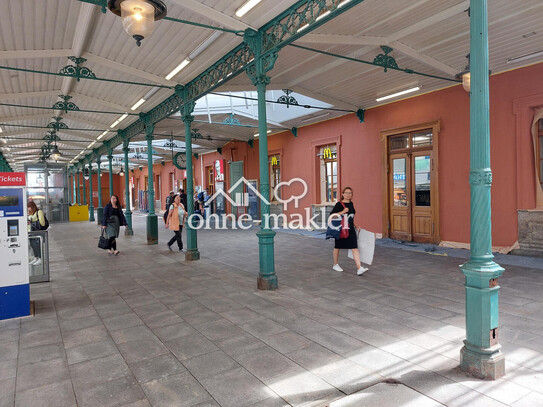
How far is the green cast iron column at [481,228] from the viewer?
8.84 ft

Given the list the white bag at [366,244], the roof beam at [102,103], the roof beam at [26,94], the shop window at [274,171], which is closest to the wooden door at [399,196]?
the white bag at [366,244]

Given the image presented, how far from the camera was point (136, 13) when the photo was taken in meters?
2.99

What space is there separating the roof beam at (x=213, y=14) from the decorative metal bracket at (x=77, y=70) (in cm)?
291

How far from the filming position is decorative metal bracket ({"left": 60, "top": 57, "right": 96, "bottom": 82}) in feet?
21.4

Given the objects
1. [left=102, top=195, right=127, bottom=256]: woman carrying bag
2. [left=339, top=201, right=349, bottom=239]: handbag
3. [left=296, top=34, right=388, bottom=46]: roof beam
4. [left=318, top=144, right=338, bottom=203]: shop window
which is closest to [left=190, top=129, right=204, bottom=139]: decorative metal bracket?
[left=318, top=144, right=338, bottom=203]: shop window

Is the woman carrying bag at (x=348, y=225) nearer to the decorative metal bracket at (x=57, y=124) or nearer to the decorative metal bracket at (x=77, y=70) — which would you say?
the decorative metal bracket at (x=77, y=70)

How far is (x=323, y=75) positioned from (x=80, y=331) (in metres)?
6.98

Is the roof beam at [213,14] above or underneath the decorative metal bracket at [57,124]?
underneath

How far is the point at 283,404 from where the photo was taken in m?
2.47

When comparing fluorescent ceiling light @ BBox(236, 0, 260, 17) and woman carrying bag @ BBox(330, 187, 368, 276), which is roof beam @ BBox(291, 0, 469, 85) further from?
woman carrying bag @ BBox(330, 187, 368, 276)

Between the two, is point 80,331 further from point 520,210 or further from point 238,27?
point 520,210

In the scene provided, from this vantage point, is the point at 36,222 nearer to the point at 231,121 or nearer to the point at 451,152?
the point at 231,121

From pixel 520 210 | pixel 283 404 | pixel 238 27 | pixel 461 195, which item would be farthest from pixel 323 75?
pixel 283 404

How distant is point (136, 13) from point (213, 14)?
217 cm
